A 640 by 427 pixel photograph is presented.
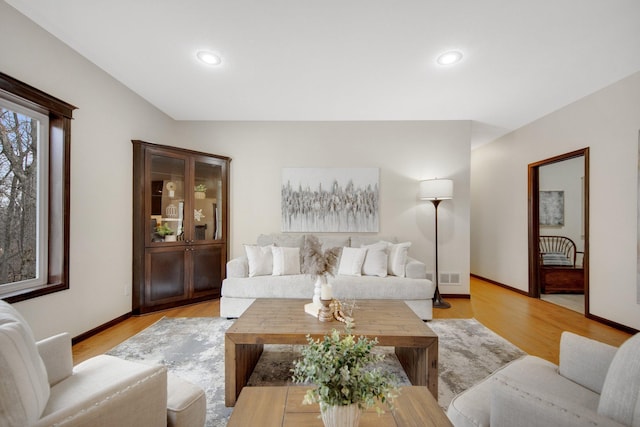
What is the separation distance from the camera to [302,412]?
0.98 meters

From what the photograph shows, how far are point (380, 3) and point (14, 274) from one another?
345 centimetres

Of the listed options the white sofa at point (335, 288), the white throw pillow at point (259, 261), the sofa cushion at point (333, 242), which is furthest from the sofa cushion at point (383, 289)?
the white throw pillow at point (259, 261)

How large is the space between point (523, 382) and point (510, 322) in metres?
2.18

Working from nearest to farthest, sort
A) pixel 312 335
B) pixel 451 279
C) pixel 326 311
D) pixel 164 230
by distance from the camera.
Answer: pixel 312 335, pixel 326 311, pixel 164 230, pixel 451 279

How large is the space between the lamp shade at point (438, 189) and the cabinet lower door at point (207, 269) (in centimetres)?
306

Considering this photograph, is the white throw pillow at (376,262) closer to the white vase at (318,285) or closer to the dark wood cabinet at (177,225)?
the white vase at (318,285)

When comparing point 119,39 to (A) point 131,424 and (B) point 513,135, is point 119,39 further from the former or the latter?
(B) point 513,135

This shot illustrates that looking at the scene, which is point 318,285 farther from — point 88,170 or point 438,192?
point 88,170

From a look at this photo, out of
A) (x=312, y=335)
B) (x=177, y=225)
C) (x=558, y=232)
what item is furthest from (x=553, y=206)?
(x=177, y=225)

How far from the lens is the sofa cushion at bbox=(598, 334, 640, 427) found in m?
0.76

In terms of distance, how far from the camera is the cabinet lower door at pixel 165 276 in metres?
3.15

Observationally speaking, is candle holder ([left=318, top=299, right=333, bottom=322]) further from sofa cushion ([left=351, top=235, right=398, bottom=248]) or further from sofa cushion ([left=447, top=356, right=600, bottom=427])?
sofa cushion ([left=351, top=235, right=398, bottom=248])

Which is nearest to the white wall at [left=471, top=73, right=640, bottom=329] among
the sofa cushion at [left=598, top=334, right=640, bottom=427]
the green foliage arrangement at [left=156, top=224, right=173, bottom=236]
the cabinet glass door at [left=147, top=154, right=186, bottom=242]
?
the sofa cushion at [left=598, top=334, right=640, bottom=427]

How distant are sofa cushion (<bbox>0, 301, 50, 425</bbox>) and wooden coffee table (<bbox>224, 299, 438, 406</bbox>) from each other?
2.81 ft
